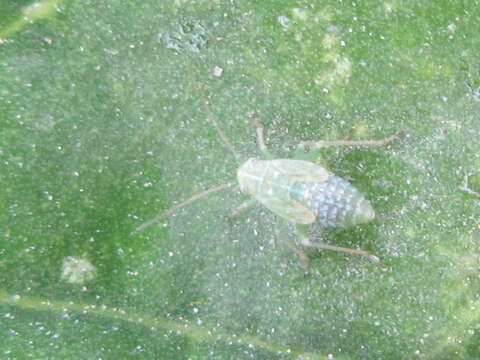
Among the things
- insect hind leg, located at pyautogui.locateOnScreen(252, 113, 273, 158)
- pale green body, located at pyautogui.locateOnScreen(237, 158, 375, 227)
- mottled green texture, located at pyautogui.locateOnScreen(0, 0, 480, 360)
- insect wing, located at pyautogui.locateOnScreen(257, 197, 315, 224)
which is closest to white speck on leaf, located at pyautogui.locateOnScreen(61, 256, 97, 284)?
mottled green texture, located at pyautogui.locateOnScreen(0, 0, 480, 360)

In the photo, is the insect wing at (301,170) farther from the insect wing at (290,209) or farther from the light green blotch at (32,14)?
the light green blotch at (32,14)

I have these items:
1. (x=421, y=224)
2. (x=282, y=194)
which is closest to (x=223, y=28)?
(x=282, y=194)

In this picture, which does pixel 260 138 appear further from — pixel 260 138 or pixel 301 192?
pixel 301 192

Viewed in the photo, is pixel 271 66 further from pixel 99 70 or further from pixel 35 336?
pixel 35 336

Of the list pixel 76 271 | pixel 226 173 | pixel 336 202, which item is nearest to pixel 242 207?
pixel 226 173

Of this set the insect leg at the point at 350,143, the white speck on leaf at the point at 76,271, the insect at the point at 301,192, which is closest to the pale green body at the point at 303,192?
the insect at the point at 301,192

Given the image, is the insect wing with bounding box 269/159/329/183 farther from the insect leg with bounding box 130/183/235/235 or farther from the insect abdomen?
the insect leg with bounding box 130/183/235/235

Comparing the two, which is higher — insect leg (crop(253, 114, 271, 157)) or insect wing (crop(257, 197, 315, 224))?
insect leg (crop(253, 114, 271, 157))
